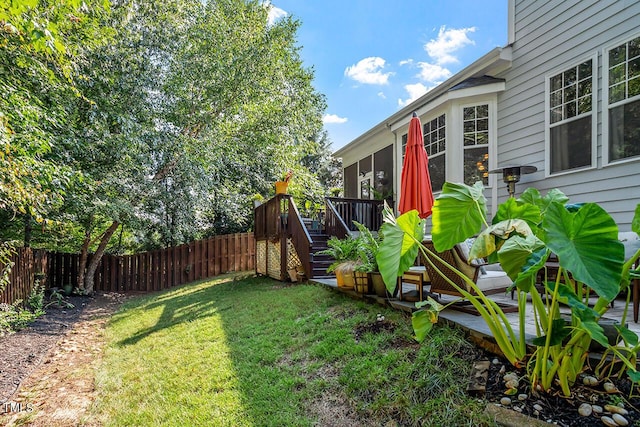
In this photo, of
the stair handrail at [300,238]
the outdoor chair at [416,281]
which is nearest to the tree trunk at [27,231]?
the stair handrail at [300,238]

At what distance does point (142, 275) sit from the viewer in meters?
10.8

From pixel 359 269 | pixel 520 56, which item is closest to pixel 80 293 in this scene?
pixel 359 269

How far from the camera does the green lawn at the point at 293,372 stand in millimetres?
2447

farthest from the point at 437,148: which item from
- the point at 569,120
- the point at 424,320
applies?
the point at 424,320

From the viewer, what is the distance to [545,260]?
1795mm

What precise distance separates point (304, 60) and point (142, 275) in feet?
30.6

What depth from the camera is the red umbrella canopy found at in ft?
15.1

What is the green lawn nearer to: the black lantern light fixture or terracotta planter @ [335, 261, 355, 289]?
terracotta planter @ [335, 261, 355, 289]

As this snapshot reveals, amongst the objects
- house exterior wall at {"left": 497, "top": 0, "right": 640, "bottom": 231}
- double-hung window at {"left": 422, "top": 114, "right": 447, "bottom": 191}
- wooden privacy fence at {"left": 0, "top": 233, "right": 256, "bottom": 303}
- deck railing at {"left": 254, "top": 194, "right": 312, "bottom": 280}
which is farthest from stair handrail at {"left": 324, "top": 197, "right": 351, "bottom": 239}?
wooden privacy fence at {"left": 0, "top": 233, "right": 256, "bottom": 303}

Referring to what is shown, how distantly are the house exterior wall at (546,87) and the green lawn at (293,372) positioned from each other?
3357 mm

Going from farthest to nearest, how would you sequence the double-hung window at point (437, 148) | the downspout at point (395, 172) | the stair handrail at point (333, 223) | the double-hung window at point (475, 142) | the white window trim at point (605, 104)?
the downspout at point (395, 172) < the stair handrail at point (333, 223) < the double-hung window at point (437, 148) < the double-hung window at point (475, 142) < the white window trim at point (605, 104)

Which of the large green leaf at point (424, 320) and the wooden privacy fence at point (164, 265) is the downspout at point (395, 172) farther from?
the large green leaf at point (424, 320)

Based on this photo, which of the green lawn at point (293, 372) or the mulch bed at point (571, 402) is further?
the green lawn at point (293, 372)

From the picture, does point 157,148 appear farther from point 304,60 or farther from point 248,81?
point 304,60
